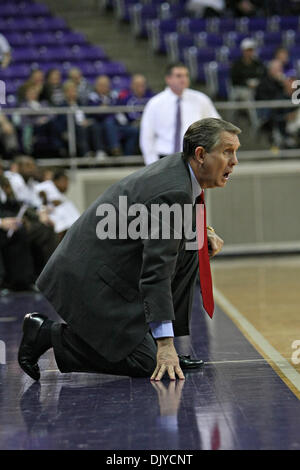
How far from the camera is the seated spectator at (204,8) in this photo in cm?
1488

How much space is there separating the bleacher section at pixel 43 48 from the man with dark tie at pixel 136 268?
8358mm

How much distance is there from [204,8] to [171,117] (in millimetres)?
7668

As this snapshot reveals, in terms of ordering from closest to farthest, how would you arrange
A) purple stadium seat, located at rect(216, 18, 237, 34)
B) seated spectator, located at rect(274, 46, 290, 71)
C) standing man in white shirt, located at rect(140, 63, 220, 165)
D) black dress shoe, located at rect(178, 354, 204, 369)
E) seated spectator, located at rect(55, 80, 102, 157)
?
black dress shoe, located at rect(178, 354, 204, 369) → standing man in white shirt, located at rect(140, 63, 220, 165) → seated spectator, located at rect(55, 80, 102, 157) → seated spectator, located at rect(274, 46, 290, 71) → purple stadium seat, located at rect(216, 18, 237, 34)

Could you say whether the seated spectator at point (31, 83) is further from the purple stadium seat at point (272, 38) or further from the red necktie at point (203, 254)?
the red necktie at point (203, 254)

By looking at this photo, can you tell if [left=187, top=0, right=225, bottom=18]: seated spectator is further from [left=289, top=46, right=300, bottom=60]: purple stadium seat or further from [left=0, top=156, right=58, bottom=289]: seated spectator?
[left=0, top=156, right=58, bottom=289]: seated spectator

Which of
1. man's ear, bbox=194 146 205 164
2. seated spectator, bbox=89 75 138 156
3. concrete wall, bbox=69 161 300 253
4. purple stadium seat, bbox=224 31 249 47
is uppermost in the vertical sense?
man's ear, bbox=194 146 205 164

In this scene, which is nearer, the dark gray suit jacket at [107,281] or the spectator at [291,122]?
the dark gray suit jacket at [107,281]

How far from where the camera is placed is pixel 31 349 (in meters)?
3.84

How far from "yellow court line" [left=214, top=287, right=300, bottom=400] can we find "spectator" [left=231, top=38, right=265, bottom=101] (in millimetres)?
5735

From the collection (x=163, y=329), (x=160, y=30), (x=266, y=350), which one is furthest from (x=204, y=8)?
(x=163, y=329)

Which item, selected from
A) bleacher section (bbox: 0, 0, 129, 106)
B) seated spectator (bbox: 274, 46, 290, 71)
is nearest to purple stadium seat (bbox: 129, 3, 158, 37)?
bleacher section (bbox: 0, 0, 129, 106)

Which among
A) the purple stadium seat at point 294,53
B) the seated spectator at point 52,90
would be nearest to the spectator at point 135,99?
the seated spectator at point 52,90

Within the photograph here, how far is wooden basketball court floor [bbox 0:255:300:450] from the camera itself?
9.28 ft
